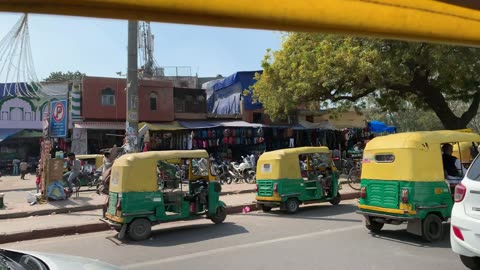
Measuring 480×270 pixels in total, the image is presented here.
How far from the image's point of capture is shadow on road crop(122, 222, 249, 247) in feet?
28.2

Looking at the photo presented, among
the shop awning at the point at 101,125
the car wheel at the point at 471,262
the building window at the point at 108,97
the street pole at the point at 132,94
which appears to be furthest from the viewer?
the building window at the point at 108,97

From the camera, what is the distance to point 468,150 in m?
11.8

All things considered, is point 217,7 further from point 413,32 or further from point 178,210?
point 178,210

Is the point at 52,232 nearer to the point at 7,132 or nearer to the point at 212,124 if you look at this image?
the point at 212,124

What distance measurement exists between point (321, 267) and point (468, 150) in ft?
24.5

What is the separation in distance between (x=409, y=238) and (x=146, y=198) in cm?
503

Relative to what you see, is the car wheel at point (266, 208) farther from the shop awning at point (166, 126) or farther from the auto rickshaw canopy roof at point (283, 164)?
the shop awning at point (166, 126)

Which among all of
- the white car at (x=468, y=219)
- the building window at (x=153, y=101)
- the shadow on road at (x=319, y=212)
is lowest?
the shadow on road at (x=319, y=212)

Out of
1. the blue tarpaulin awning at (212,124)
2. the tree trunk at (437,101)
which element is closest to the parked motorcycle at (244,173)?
the blue tarpaulin awning at (212,124)

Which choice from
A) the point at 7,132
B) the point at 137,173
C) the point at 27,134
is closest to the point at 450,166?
the point at 137,173

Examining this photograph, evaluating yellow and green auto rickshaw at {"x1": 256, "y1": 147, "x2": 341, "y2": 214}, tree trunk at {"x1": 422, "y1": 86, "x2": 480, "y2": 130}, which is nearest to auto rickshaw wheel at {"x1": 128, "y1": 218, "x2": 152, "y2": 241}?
yellow and green auto rickshaw at {"x1": 256, "y1": 147, "x2": 341, "y2": 214}

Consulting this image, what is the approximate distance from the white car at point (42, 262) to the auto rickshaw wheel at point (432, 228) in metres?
6.08

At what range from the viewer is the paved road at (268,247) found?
6.56 meters

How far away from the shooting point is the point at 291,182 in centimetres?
Result: 1185
